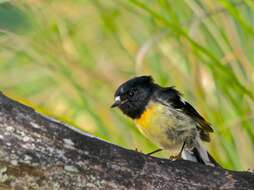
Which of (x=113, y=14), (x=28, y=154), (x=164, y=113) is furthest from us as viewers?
(x=113, y=14)

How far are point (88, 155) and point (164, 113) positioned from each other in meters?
1.18

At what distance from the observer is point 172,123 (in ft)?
11.0

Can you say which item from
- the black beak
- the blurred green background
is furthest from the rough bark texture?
the black beak

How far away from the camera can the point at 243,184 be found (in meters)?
2.42

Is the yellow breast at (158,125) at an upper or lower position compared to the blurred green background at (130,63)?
lower

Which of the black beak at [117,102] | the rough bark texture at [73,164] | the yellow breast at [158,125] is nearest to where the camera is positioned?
the rough bark texture at [73,164]

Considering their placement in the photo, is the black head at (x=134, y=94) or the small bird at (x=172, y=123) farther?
the black head at (x=134, y=94)

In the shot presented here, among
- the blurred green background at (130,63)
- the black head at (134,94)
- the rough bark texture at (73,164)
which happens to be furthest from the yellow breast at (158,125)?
the rough bark texture at (73,164)

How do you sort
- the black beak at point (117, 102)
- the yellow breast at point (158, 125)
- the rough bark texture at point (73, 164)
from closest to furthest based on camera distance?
1. the rough bark texture at point (73, 164)
2. the yellow breast at point (158, 125)
3. the black beak at point (117, 102)

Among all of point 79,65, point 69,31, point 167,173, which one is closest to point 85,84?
point 79,65

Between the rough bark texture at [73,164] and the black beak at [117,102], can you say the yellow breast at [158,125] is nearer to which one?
the black beak at [117,102]

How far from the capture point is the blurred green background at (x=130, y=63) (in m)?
3.56

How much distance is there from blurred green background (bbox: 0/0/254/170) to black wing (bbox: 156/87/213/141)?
0.69ft

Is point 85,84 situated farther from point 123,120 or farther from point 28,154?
point 28,154
